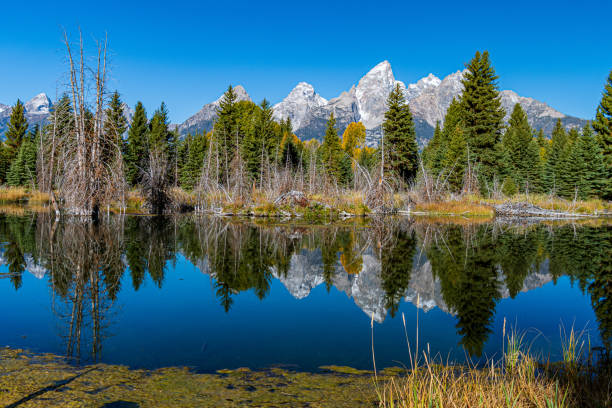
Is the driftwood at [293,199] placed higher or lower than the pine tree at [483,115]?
A: lower

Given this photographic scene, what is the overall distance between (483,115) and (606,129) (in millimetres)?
10186

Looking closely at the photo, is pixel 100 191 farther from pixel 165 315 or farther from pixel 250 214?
pixel 165 315

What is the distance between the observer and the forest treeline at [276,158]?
18938 mm

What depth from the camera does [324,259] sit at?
10383 millimetres

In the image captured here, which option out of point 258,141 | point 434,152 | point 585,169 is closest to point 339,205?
point 258,141

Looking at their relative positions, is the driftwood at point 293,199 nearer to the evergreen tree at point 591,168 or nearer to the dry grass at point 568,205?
the dry grass at point 568,205

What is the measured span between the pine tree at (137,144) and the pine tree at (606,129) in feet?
147

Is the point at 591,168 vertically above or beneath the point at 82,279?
above

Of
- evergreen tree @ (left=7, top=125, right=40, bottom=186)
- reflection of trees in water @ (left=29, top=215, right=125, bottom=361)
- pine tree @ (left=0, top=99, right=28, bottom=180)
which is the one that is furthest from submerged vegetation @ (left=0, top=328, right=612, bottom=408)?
pine tree @ (left=0, top=99, right=28, bottom=180)

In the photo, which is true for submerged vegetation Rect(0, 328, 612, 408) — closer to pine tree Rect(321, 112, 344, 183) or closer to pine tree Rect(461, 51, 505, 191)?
pine tree Rect(461, 51, 505, 191)

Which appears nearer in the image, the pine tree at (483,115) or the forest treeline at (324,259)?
the forest treeline at (324,259)

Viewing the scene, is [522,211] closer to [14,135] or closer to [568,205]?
[568,205]

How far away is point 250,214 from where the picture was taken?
26172mm

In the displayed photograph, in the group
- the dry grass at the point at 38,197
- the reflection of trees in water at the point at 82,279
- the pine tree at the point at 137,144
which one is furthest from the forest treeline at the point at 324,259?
the pine tree at the point at 137,144
